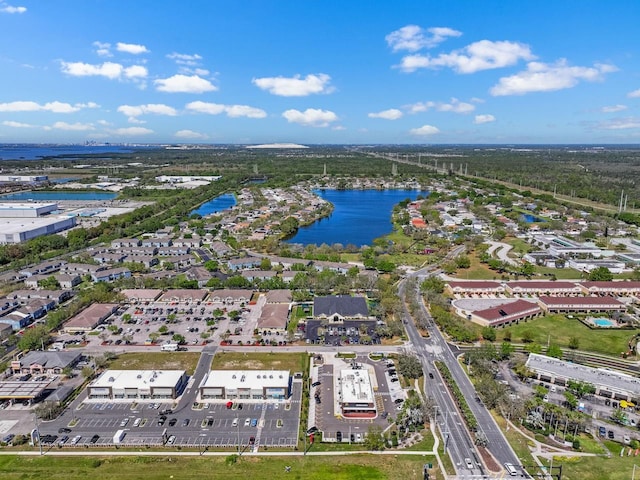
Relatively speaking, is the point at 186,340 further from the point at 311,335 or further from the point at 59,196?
the point at 59,196

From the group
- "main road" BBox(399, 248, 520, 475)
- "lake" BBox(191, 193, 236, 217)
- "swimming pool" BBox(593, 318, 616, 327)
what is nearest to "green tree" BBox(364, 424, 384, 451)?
"main road" BBox(399, 248, 520, 475)

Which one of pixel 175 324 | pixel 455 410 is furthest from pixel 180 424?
pixel 455 410

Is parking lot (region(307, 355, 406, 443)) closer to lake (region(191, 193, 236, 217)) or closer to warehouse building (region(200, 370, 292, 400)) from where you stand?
warehouse building (region(200, 370, 292, 400))

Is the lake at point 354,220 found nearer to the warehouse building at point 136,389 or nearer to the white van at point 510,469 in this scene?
the warehouse building at point 136,389

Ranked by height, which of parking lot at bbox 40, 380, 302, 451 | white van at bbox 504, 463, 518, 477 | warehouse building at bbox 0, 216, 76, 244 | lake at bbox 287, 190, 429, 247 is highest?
warehouse building at bbox 0, 216, 76, 244

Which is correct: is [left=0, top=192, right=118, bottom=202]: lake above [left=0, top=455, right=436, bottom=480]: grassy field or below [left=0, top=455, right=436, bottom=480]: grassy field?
above

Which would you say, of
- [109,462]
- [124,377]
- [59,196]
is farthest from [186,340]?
[59,196]

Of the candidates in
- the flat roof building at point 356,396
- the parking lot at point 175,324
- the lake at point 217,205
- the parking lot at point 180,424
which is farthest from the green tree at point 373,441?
the lake at point 217,205
